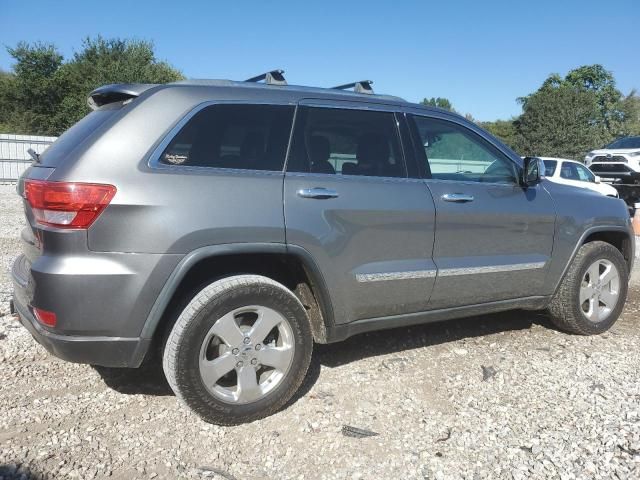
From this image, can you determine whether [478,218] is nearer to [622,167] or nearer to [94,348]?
[94,348]

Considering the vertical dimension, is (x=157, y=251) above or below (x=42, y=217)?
below

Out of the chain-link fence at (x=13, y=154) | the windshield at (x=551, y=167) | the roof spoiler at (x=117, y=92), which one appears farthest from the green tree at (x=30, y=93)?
the roof spoiler at (x=117, y=92)

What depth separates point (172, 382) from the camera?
108 inches

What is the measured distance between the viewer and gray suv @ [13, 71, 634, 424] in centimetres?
260

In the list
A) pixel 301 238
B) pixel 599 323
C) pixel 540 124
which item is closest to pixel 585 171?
pixel 599 323

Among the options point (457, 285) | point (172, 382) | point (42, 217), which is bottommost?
point (172, 382)

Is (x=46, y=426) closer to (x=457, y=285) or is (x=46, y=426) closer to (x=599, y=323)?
(x=457, y=285)

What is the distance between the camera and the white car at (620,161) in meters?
15.4

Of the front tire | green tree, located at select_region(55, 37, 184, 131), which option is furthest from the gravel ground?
green tree, located at select_region(55, 37, 184, 131)

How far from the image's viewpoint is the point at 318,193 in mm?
3055

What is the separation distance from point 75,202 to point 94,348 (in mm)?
730

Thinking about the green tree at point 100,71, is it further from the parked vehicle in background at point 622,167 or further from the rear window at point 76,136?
the rear window at point 76,136

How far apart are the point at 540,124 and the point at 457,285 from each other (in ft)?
131

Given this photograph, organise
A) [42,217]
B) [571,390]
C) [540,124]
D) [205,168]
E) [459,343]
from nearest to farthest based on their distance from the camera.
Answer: [42,217]
[205,168]
[571,390]
[459,343]
[540,124]
